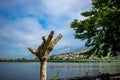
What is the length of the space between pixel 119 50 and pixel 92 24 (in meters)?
4.60

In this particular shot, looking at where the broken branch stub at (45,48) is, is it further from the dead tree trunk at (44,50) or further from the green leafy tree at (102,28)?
the green leafy tree at (102,28)

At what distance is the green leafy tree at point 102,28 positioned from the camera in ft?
83.3

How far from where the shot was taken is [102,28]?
99.8 feet

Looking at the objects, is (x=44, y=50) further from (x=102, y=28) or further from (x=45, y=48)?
(x=102, y=28)

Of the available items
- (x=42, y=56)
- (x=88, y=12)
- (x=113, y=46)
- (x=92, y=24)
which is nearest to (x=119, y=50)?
(x=113, y=46)

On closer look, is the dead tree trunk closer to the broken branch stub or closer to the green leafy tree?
the broken branch stub

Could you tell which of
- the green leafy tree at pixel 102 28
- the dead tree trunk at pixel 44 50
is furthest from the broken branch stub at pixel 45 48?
the green leafy tree at pixel 102 28

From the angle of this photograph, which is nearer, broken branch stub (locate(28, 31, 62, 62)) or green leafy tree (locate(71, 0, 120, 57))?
broken branch stub (locate(28, 31, 62, 62))

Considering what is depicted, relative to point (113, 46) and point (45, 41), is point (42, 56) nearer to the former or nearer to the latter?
point (45, 41)

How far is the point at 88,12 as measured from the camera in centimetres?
3409

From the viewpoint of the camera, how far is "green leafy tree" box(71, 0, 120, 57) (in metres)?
25.4

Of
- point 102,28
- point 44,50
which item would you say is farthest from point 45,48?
point 102,28

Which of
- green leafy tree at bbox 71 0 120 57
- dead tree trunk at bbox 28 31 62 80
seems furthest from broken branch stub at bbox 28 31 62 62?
green leafy tree at bbox 71 0 120 57

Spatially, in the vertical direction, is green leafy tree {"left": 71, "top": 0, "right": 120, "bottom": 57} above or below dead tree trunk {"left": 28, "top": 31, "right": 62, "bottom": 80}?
above
